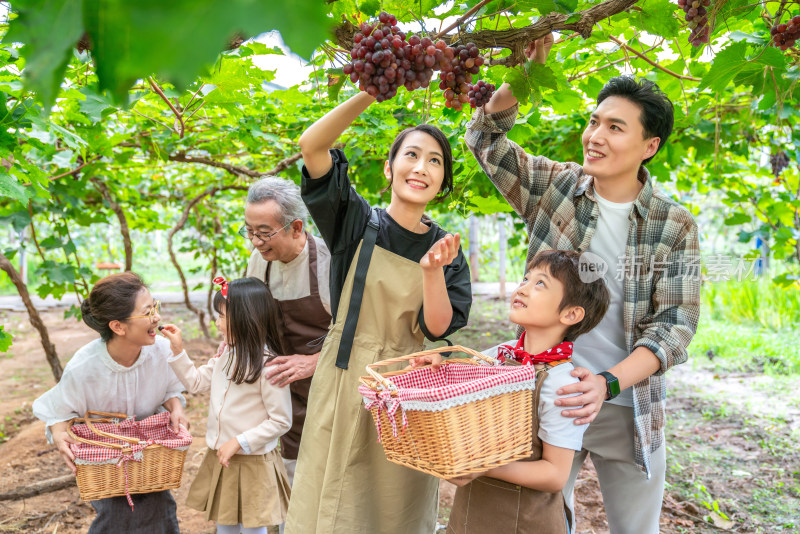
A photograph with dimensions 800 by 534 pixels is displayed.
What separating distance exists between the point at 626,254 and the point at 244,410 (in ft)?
4.87

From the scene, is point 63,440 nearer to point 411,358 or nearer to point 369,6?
point 411,358

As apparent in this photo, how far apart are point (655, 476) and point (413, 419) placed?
3.04 ft

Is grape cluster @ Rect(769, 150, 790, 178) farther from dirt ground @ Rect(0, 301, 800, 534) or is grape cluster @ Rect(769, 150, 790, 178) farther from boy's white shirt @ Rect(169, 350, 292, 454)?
boy's white shirt @ Rect(169, 350, 292, 454)

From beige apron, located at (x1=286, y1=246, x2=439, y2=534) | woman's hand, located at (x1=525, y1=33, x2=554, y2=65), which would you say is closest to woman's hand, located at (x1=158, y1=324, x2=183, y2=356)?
beige apron, located at (x1=286, y1=246, x2=439, y2=534)

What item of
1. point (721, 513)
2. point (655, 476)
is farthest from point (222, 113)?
point (721, 513)

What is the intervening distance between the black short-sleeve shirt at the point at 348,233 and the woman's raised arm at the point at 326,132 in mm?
34

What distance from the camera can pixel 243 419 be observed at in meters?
2.21

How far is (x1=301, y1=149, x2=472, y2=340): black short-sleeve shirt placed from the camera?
1.59 metres

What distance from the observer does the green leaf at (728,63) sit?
145 centimetres

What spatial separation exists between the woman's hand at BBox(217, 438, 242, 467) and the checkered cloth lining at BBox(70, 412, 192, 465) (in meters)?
0.12

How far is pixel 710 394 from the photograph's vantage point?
5.44 meters

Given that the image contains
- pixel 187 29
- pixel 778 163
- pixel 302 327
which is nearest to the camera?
pixel 187 29

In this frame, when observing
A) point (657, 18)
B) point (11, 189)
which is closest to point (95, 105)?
point (11, 189)

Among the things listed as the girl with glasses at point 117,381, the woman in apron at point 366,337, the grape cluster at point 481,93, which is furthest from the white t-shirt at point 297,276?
the grape cluster at point 481,93
